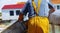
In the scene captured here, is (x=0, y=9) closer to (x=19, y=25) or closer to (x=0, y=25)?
(x=0, y=25)

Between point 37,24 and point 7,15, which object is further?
point 7,15

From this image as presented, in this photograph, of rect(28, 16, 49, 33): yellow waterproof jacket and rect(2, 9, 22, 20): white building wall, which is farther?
rect(2, 9, 22, 20): white building wall

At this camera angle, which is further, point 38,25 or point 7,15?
point 7,15

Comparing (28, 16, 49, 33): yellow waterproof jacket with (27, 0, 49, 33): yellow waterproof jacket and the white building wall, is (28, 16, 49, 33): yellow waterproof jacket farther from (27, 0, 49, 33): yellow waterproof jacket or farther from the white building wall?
the white building wall

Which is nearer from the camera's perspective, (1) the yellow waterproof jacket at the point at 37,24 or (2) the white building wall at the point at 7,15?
(1) the yellow waterproof jacket at the point at 37,24

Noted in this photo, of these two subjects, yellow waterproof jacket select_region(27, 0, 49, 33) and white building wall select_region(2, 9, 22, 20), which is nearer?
yellow waterproof jacket select_region(27, 0, 49, 33)

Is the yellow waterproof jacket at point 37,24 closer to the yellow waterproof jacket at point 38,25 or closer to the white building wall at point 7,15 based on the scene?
the yellow waterproof jacket at point 38,25

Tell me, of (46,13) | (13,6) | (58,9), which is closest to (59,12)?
(58,9)

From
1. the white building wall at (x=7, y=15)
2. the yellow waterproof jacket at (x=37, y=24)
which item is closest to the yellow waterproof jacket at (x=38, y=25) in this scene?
the yellow waterproof jacket at (x=37, y=24)

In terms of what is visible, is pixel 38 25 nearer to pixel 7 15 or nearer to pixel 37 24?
pixel 37 24

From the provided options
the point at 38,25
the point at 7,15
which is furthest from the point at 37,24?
the point at 7,15

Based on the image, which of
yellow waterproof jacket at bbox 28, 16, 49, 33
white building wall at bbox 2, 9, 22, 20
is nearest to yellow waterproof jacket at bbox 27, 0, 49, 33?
yellow waterproof jacket at bbox 28, 16, 49, 33

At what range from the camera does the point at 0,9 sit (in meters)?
1.41

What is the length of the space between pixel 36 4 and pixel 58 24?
0.51 meters
